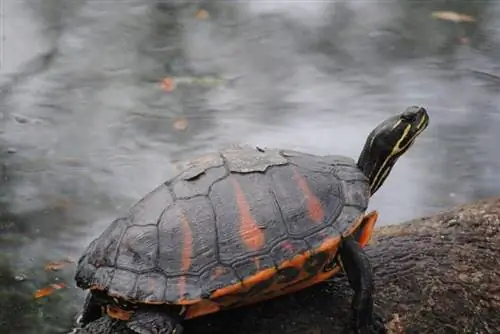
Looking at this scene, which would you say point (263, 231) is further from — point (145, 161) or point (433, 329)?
point (145, 161)

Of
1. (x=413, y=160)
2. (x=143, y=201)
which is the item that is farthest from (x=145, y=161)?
(x=143, y=201)

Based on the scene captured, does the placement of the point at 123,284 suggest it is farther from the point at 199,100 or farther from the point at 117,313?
the point at 199,100

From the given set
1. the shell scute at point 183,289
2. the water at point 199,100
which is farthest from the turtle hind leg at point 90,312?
the water at point 199,100

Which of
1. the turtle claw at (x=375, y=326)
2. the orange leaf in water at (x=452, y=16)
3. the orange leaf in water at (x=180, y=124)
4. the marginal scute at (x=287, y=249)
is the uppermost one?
the marginal scute at (x=287, y=249)

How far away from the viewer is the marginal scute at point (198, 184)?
2.42 metres

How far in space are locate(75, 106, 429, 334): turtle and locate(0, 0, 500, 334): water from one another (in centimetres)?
116

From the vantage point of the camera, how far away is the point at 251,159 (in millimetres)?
2545

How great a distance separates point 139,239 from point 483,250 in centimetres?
125

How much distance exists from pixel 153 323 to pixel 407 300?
85 centimetres

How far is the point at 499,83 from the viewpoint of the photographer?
5727 mm

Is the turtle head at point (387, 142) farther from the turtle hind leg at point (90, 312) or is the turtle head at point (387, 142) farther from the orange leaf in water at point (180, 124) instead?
the orange leaf in water at point (180, 124)

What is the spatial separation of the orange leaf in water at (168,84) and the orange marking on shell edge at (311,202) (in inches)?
129

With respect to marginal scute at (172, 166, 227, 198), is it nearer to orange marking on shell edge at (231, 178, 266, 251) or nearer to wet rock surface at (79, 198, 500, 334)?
orange marking on shell edge at (231, 178, 266, 251)

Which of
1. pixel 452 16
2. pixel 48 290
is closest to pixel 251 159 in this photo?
pixel 48 290
